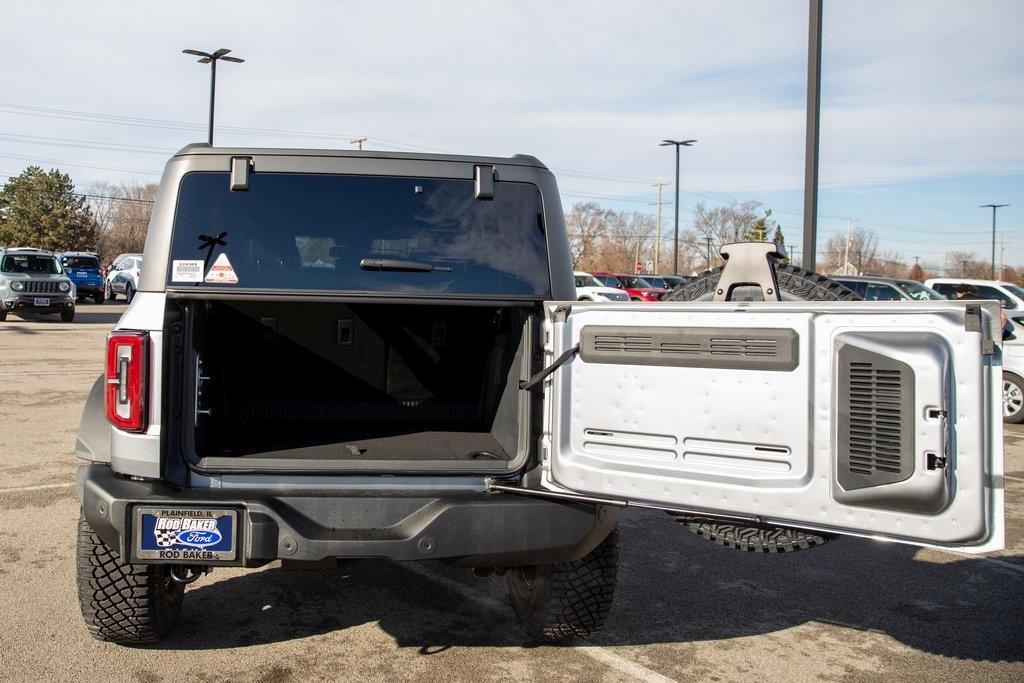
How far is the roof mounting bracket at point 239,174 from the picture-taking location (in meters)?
3.55

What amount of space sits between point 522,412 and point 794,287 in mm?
1277

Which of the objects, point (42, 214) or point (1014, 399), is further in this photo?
point (42, 214)

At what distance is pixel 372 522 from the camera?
3395 millimetres

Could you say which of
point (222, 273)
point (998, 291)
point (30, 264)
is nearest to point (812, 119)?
point (998, 291)

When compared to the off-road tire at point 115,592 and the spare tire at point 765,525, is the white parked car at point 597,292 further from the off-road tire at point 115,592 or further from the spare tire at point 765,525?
the off-road tire at point 115,592

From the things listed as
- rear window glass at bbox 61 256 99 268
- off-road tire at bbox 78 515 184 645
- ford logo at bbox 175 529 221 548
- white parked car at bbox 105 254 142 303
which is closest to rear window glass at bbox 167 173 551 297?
ford logo at bbox 175 529 221 548

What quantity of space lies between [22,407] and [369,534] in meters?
8.33

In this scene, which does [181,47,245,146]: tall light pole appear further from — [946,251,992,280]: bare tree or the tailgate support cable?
[946,251,992,280]: bare tree

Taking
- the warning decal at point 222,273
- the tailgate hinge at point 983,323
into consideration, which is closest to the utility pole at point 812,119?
the tailgate hinge at point 983,323

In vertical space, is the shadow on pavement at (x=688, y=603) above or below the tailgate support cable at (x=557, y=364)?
below

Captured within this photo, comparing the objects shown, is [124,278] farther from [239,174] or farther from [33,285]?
[239,174]

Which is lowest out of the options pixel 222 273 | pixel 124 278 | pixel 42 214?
pixel 222 273

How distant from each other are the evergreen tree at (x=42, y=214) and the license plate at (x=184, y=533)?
62079 mm

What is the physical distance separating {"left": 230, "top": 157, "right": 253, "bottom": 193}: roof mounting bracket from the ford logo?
4.21 ft
